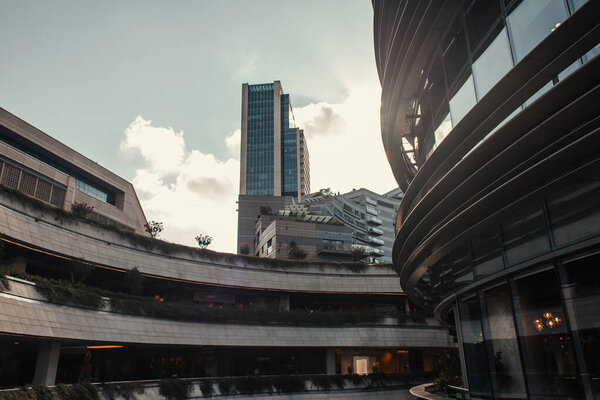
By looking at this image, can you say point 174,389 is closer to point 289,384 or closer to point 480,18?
point 289,384

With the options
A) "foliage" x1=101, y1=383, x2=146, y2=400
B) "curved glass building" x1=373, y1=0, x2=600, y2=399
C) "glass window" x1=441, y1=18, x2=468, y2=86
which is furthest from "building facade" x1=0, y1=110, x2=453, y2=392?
"glass window" x1=441, y1=18, x2=468, y2=86

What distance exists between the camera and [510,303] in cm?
1223

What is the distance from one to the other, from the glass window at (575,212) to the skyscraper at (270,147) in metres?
129

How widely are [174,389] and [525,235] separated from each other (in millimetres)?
26421

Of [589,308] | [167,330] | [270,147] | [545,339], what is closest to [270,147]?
[270,147]

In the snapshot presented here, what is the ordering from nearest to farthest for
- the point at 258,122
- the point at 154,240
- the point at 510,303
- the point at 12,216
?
the point at 510,303 < the point at 12,216 < the point at 154,240 < the point at 258,122

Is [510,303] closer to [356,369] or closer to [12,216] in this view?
[12,216]

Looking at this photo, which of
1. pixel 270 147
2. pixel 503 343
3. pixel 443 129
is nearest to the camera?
pixel 503 343

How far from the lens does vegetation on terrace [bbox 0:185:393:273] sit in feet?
87.4

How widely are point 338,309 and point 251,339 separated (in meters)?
13.9

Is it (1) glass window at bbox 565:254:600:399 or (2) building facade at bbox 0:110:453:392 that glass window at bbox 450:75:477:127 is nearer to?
(1) glass window at bbox 565:254:600:399

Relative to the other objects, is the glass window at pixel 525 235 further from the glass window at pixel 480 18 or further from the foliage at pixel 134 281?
the foliage at pixel 134 281

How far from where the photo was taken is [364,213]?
121000 mm

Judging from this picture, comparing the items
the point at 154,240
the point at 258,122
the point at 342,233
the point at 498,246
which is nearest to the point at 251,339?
the point at 154,240
